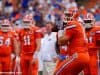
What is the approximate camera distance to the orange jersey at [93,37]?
11.9 metres

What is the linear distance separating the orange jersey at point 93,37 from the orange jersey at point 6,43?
1905 millimetres

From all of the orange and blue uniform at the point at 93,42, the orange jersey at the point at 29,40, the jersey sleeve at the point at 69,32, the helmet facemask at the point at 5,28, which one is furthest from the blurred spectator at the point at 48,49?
the jersey sleeve at the point at 69,32

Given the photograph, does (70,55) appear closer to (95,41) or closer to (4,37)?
(95,41)

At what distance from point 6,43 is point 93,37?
208 cm

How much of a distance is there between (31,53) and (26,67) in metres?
0.34

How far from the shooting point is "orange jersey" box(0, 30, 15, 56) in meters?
12.8

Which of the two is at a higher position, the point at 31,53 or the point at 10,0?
the point at 10,0

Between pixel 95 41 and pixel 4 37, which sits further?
pixel 4 37

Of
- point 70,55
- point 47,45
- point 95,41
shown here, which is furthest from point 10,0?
point 70,55

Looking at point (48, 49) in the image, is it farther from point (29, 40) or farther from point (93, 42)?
point (93, 42)

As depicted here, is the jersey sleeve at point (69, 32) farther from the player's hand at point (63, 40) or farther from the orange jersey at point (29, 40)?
the orange jersey at point (29, 40)

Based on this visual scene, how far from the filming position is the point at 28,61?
13.2 metres

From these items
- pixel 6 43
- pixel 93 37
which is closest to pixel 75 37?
pixel 93 37

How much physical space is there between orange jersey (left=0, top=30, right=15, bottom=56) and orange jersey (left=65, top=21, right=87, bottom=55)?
3100 mm
